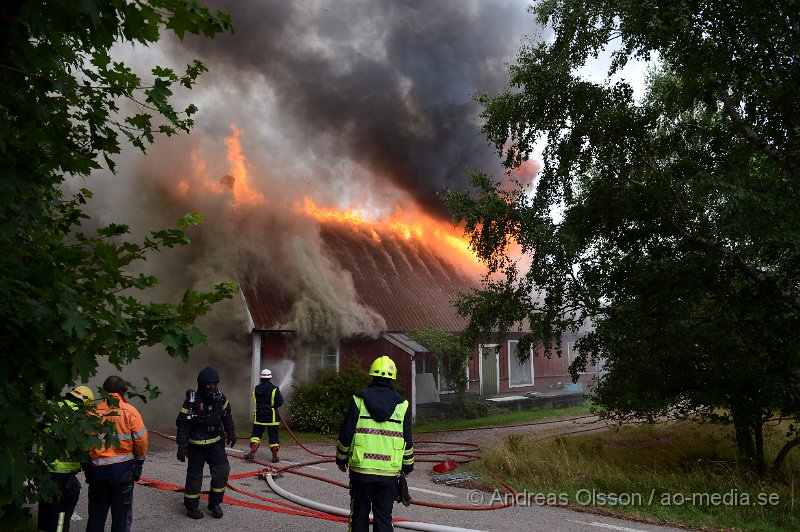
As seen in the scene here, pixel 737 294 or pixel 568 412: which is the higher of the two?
Answer: pixel 737 294

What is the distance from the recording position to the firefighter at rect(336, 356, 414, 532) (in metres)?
4.68

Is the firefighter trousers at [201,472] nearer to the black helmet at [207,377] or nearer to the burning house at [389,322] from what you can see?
the black helmet at [207,377]

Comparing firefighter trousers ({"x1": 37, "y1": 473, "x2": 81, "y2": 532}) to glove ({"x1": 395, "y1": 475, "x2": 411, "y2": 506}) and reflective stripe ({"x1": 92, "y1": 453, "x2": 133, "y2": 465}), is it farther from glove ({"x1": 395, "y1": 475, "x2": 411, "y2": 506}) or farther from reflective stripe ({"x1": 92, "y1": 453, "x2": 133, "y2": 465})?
glove ({"x1": 395, "y1": 475, "x2": 411, "y2": 506})

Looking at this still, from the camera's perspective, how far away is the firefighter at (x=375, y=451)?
184 inches

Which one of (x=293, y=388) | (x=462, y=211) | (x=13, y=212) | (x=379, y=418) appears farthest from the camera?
(x=293, y=388)

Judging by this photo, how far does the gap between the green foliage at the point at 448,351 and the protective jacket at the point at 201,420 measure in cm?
Answer: 1042

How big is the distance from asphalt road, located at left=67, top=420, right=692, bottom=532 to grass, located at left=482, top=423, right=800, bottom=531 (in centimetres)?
23

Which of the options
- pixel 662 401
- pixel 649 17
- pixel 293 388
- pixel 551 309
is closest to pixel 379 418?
pixel 551 309

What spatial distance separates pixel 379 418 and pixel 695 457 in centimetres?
812

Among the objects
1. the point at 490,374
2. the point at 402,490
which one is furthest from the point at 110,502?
the point at 490,374

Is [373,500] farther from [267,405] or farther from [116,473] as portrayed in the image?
[267,405]

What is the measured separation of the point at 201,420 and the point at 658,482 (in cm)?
631

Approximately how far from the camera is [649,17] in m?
9.00

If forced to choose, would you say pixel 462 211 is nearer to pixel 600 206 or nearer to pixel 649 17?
pixel 600 206
